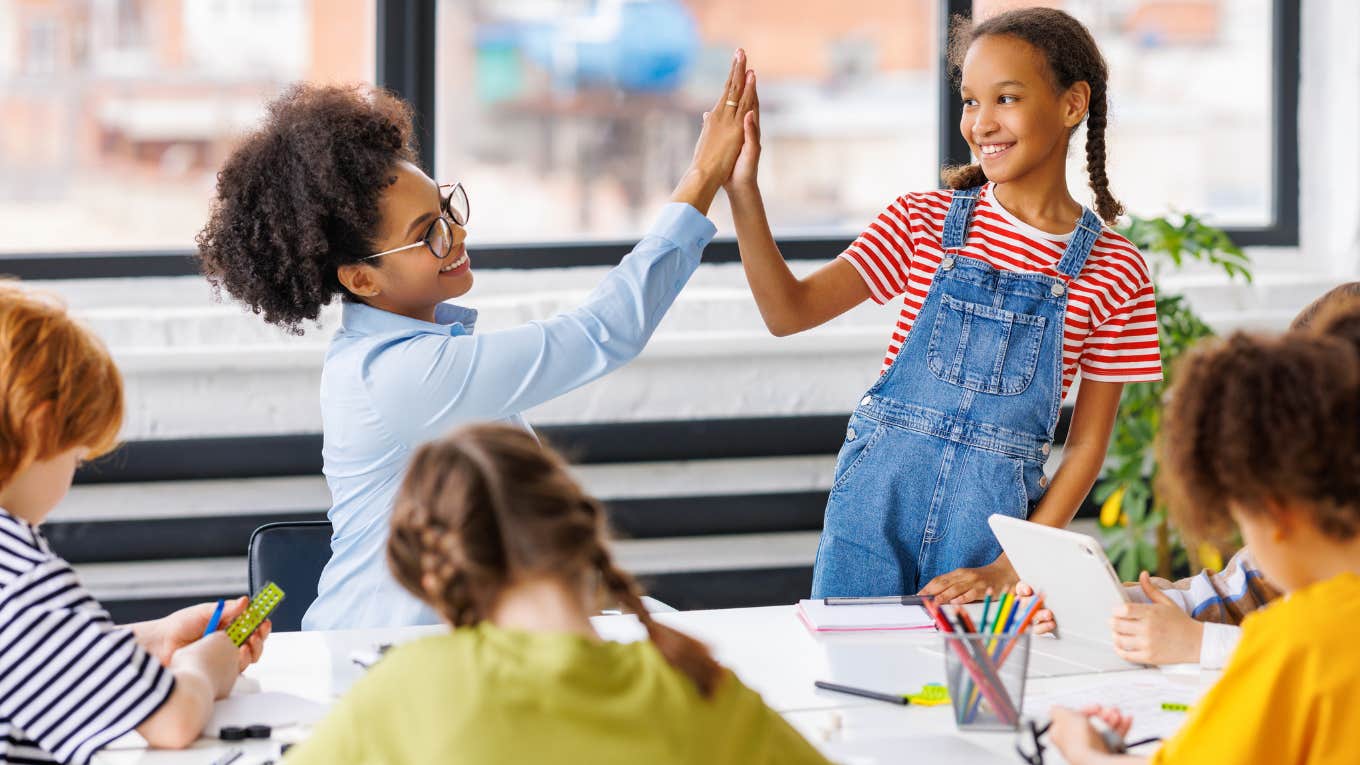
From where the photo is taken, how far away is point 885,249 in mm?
2047

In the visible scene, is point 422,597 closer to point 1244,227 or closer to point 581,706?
point 581,706

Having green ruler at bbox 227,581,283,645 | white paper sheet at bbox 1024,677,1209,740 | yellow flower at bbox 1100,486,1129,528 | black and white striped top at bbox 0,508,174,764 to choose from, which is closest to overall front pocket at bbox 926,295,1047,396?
white paper sheet at bbox 1024,677,1209,740

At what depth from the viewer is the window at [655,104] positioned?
3.19 meters

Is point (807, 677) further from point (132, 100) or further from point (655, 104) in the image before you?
point (132, 100)

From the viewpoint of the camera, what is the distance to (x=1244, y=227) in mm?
3564

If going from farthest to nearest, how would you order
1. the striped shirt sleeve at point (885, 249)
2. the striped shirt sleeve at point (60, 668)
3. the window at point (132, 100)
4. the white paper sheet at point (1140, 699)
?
the window at point (132, 100) → the striped shirt sleeve at point (885, 249) → the white paper sheet at point (1140, 699) → the striped shirt sleeve at point (60, 668)

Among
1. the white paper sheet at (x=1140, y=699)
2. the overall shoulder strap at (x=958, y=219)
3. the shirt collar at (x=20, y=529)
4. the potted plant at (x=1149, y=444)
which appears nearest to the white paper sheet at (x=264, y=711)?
the shirt collar at (x=20, y=529)

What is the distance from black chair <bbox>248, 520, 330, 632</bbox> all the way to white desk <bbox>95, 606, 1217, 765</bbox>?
0.38 meters

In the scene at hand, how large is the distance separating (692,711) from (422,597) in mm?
241

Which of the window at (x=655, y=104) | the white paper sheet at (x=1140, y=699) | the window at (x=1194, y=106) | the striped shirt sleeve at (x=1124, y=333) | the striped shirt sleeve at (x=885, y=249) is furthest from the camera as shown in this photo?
the window at (x=1194, y=106)

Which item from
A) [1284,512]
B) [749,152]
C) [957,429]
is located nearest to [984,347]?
[957,429]

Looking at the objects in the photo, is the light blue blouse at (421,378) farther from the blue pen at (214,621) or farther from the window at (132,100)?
the window at (132,100)

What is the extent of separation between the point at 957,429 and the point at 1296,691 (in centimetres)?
91

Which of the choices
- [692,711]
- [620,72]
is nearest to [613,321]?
[692,711]
